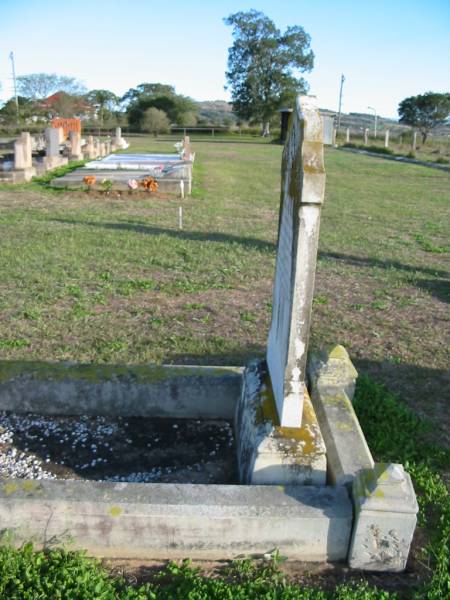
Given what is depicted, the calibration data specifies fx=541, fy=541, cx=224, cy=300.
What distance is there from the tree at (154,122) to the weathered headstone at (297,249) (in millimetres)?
57253

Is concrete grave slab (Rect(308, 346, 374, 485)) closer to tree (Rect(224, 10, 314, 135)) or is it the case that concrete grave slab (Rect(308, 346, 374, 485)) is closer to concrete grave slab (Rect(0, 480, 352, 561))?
concrete grave slab (Rect(0, 480, 352, 561))

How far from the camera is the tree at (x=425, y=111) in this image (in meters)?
50.8

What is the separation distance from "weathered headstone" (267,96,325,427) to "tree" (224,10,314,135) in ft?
211

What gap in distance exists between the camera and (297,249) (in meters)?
2.33

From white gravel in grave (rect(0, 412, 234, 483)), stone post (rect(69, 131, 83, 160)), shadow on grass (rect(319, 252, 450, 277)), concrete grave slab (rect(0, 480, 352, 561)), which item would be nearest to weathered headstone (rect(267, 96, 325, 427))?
concrete grave slab (rect(0, 480, 352, 561))

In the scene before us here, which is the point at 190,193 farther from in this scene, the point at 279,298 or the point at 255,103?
the point at 255,103

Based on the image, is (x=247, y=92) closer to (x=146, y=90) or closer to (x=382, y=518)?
(x=146, y=90)

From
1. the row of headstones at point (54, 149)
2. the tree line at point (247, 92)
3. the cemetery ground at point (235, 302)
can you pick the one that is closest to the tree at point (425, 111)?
the tree line at point (247, 92)

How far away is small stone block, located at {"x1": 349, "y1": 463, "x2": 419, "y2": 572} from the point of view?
7.36 ft

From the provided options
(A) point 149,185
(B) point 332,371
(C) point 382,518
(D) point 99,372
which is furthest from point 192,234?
(C) point 382,518

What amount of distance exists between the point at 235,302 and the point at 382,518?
12.9ft

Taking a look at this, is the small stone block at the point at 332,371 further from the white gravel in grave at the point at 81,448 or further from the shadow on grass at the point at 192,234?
→ the shadow on grass at the point at 192,234

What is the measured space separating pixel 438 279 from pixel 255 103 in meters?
62.0

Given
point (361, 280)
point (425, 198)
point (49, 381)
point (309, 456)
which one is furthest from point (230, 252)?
point (425, 198)
